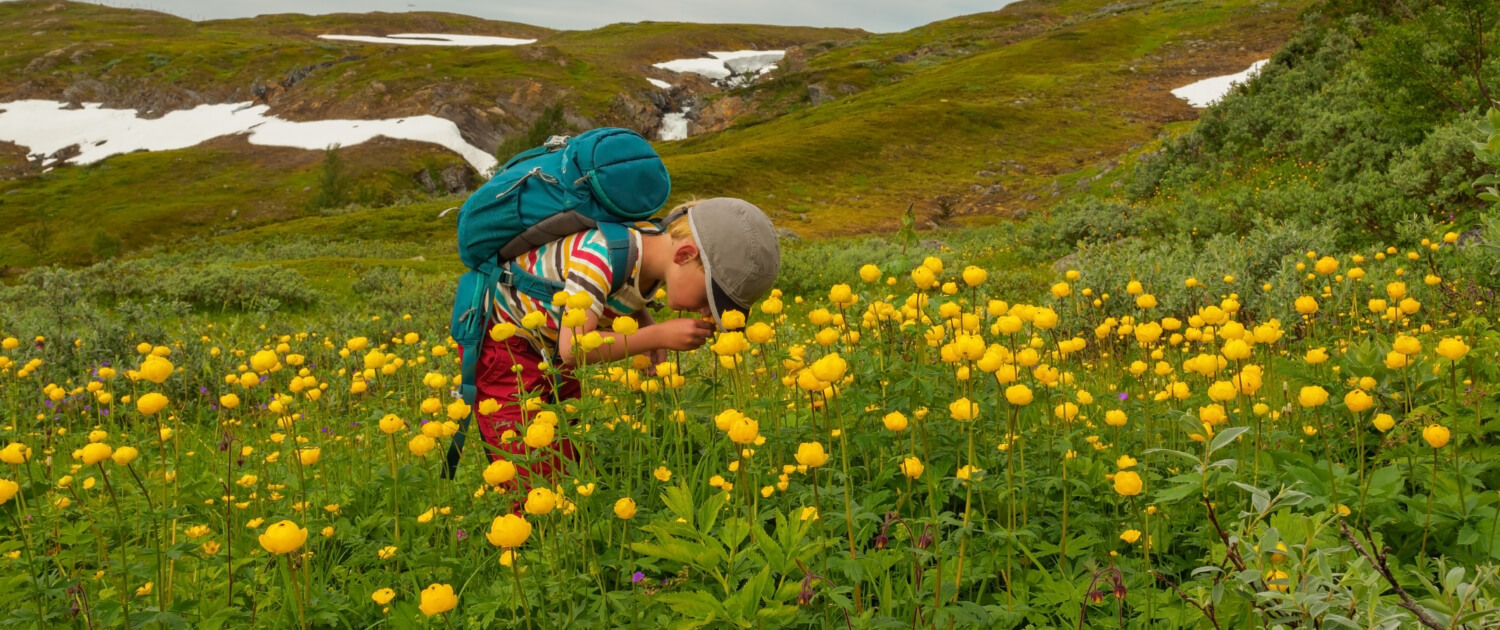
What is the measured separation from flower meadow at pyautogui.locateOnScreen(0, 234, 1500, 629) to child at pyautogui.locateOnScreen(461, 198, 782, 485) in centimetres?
20

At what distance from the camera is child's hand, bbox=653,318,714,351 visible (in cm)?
295

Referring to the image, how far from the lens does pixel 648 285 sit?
3520 mm

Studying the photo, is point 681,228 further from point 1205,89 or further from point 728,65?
point 728,65

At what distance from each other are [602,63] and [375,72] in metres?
31.7

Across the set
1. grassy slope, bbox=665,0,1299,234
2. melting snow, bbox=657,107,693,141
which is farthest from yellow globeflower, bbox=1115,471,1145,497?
melting snow, bbox=657,107,693,141

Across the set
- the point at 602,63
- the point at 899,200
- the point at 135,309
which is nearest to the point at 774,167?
the point at 899,200

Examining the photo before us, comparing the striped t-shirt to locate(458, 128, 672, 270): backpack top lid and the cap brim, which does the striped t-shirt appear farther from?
the cap brim

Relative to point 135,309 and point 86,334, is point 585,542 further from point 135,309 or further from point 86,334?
point 135,309

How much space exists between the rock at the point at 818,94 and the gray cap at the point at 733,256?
7707 centimetres

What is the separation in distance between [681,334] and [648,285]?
626 mm

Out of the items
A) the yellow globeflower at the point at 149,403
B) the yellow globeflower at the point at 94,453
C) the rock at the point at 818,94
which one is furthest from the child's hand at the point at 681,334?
the rock at the point at 818,94

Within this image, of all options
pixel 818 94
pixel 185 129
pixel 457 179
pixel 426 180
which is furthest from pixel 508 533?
pixel 185 129

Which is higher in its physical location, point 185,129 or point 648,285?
point 648,285

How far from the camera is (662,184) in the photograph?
11.9ft
